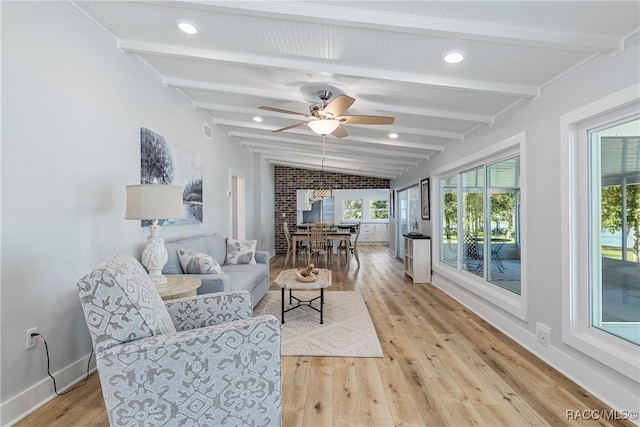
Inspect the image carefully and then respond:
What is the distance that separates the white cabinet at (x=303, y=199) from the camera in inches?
397

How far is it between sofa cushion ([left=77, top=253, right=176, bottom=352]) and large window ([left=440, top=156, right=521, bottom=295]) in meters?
3.37

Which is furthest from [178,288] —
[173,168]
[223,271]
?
[173,168]

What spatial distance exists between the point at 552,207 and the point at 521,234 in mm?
555

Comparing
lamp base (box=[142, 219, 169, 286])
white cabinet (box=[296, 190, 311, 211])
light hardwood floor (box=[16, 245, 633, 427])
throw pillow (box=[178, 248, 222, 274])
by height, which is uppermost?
white cabinet (box=[296, 190, 311, 211])

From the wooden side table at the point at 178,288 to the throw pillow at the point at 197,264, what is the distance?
1.41 feet

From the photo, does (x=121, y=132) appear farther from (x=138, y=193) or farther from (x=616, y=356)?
(x=616, y=356)

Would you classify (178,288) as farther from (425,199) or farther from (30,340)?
(425,199)

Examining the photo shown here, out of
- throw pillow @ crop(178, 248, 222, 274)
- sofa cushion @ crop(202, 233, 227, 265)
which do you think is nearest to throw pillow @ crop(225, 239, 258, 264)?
sofa cushion @ crop(202, 233, 227, 265)

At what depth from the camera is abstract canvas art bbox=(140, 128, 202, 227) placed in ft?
10.2

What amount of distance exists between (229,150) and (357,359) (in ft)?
14.5

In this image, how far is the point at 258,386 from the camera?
144 cm

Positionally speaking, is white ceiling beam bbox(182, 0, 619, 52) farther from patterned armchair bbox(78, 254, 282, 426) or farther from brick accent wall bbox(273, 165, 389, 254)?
brick accent wall bbox(273, 165, 389, 254)

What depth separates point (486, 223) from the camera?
12.7 ft

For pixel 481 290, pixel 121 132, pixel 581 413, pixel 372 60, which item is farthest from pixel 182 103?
pixel 581 413
